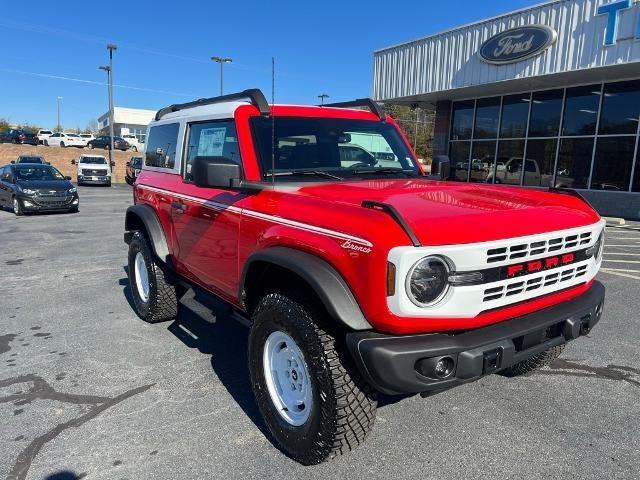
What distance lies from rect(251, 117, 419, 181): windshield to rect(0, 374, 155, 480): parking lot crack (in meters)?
1.88

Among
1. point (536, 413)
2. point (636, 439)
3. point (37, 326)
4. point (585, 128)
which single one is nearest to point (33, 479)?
point (37, 326)

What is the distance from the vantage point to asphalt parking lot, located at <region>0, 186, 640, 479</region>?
8.50ft

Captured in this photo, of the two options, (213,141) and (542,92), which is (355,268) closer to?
(213,141)

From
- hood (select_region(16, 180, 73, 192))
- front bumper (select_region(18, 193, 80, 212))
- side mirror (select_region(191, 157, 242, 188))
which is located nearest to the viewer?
side mirror (select_region(191, 157, 242, 188))

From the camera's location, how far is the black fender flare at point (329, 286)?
88.2 inches

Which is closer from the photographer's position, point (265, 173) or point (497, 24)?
point (265, 173)

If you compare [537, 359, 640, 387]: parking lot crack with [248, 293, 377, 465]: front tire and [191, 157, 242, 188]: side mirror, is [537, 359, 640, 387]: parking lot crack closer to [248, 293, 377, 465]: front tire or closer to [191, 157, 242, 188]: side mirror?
[248, 293, 377, 465]: front tire

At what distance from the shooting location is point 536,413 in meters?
3.13

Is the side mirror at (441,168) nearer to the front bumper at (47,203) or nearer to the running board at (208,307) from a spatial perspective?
the running board at (208,307)

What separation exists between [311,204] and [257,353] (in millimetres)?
980

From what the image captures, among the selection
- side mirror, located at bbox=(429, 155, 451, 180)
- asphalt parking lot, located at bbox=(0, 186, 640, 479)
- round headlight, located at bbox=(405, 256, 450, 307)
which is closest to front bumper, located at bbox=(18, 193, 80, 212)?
asphalt parking lot, located at bbox=(0, 186, 640, 479)

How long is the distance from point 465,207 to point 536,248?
0.41 metres

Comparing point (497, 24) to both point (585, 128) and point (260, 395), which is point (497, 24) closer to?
point (585, 128)

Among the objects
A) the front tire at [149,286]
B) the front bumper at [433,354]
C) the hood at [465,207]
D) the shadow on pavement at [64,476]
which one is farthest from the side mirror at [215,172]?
the front tire at [149,286]
